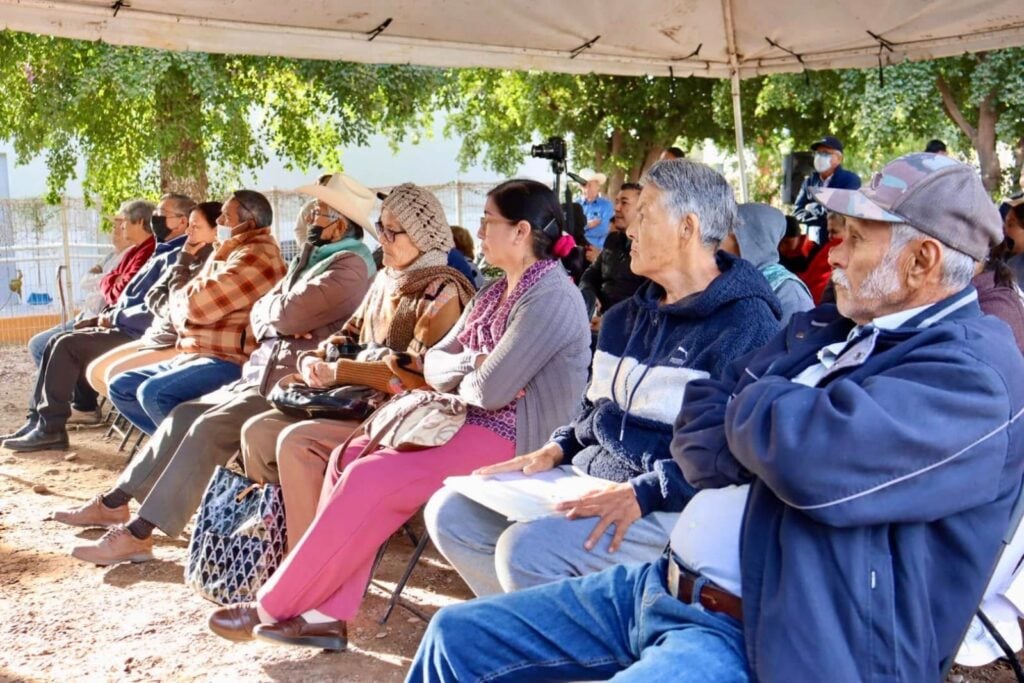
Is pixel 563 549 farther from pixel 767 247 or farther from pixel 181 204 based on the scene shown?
pixel 181 204

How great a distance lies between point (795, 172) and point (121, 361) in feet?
23.4

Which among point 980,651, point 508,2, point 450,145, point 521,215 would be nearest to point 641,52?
point 508,2

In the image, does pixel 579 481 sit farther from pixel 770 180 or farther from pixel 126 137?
pixel 770 180

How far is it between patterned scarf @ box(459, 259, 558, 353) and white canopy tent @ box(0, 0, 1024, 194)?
237cm

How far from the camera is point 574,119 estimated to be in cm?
1827

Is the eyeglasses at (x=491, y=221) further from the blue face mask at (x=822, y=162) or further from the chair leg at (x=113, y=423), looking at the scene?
the blue face mask at (x=822, y=162)

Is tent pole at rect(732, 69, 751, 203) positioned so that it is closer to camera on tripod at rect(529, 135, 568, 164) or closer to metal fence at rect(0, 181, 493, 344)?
camera on tripod at rect(529, 135, 568, 164)

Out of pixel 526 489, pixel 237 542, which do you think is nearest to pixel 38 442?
pixel 237 542

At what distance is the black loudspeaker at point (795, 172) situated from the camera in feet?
36.1

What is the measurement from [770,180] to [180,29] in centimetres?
2367

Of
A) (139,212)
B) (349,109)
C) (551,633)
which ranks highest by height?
(349,109)

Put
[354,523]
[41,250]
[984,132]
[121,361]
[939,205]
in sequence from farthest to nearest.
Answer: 1. [984,132]
2. [41,250]
3. [121,361]
4. [354,523]
5. [939,205]

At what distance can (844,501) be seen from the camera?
71.9 inches

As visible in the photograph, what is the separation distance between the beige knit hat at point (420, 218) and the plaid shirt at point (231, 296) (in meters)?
1.29
